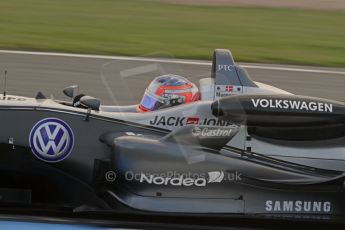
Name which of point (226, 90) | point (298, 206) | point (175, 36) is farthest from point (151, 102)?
point (175, 36)

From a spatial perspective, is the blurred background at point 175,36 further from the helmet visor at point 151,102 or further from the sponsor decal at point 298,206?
the sponsor decal at point 298,206

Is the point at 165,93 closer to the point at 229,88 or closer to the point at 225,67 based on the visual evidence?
the point at 229,88

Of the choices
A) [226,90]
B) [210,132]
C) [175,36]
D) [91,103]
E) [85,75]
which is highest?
[175,36]

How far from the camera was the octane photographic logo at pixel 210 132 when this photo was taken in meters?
3.49

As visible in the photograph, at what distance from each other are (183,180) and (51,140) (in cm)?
72

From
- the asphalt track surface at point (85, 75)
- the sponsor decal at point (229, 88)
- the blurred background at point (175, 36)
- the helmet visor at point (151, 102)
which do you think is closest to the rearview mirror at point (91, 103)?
the helmet visor at point (151, 102)

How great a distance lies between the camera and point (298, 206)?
338 centimetres

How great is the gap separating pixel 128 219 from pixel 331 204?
1034 millimetres

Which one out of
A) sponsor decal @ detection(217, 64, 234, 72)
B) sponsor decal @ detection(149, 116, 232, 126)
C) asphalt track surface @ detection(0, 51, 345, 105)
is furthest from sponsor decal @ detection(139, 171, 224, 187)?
asphalt track surface @ detection(0, 51, 345, 105)

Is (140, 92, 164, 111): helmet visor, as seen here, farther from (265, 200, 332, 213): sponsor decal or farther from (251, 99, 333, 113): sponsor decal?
(265, 200, 332, 213): sponsor decal

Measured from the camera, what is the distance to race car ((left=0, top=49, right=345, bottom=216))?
3.42 meters

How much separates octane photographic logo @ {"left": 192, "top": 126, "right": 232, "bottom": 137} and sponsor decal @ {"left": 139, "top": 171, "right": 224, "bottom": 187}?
204 millimetres

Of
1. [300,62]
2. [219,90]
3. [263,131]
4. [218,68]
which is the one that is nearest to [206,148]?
[263,131]

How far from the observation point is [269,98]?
3.66 metres
